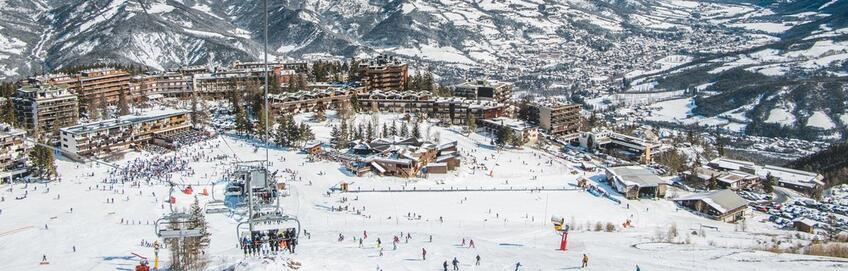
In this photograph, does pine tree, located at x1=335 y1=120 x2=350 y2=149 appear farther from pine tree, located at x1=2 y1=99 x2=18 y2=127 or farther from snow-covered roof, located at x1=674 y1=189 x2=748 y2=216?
pine tree, located at x1=2 y1=99 x2=18 y2=127

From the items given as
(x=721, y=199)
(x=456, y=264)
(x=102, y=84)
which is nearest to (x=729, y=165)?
(x=721, y=199)

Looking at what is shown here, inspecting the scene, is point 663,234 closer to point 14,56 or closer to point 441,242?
point 441,242

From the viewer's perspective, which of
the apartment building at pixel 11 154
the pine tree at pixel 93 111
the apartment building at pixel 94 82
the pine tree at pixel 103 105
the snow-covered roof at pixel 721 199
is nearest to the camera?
the snow-covered roof at pixel 721 199

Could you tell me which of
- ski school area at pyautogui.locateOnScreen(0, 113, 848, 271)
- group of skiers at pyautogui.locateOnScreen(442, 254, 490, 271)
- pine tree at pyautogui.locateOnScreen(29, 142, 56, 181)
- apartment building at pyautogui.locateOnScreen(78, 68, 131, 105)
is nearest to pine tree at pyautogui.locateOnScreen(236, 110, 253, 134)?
ski school area at pyautogui.locateOnScreen(0, 113, 848, 271)

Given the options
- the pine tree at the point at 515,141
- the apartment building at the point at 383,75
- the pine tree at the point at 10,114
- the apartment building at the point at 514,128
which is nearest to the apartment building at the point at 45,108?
the pine tree at the point at 10,114

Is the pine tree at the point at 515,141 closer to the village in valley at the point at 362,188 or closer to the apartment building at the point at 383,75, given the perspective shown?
the village in valley at the point at 362,188

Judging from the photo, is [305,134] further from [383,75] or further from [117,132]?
[383,75]
